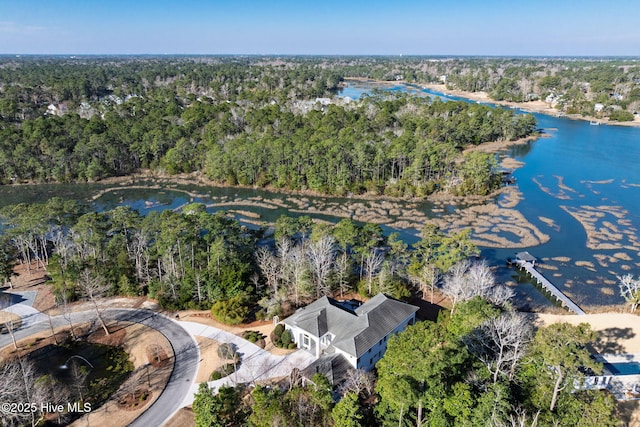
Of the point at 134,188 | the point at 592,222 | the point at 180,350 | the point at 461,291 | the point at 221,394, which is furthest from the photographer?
the point at 134,188

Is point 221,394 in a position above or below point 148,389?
above

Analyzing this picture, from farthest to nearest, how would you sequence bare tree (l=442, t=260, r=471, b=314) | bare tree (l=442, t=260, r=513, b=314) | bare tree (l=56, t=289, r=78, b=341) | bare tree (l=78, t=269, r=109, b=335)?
bare tree (l=56, t=289, r=78, b=341)
bare tree (l=442, t=260, r=471, b=314)
bare tree (l=78, t=269, r=109, b=335)
bare tree (l=442, t=260, r=513, b=314)

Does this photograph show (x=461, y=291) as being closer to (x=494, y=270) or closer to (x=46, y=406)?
(x=494, y=270)

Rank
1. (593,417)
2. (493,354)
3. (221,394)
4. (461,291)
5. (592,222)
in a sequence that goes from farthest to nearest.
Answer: (592,222) → (461,291) → (493,354) → (221,394) → (593,417)

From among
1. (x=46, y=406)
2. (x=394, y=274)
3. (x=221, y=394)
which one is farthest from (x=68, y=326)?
(x=394, y=274)

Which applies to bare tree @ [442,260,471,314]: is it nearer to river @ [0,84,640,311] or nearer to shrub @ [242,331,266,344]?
river @ [0,84,640,311]

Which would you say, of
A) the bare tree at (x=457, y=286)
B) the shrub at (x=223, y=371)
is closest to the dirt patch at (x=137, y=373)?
the shrub at (x=223, y=371)

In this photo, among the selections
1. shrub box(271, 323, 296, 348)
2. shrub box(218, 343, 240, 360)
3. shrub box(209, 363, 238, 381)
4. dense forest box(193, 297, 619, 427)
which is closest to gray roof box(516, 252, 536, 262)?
dense forest box(193, 297, 619, 427)
